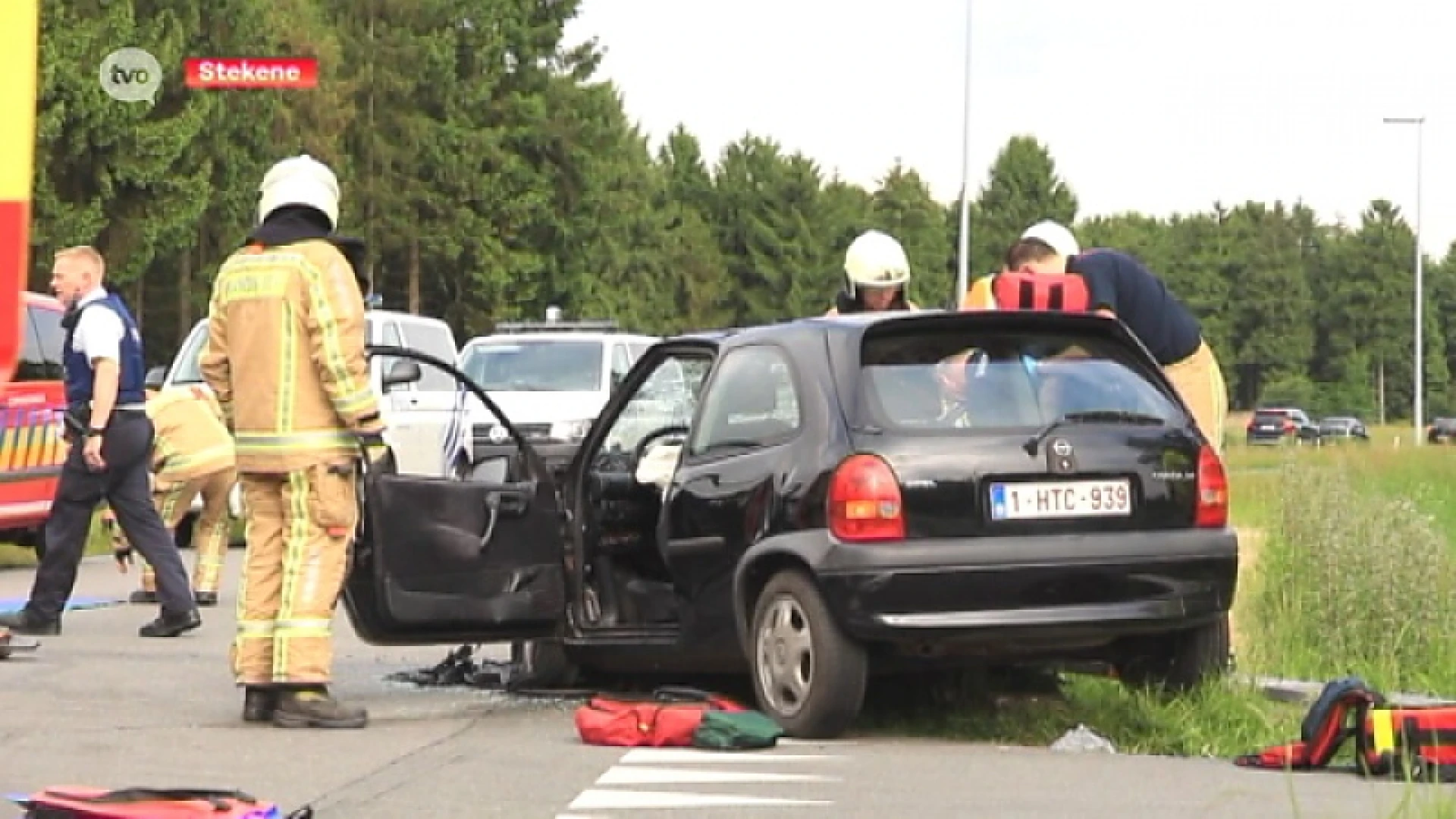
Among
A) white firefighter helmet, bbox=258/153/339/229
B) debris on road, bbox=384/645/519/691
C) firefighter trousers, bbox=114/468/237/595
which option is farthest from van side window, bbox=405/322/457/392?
white firefighter helmet, bbox=258/153/339/229

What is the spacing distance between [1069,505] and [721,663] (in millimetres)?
1468

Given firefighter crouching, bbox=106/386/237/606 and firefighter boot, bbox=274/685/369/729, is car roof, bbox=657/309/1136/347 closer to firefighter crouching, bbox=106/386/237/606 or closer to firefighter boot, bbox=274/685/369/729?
firefighter boot, bbox=274/685/369/729

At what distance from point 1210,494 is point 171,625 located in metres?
6.01

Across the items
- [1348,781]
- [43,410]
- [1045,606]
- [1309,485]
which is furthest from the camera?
[43,410]

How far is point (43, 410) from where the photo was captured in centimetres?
1891

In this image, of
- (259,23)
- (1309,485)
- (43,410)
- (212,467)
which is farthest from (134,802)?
(259,23)

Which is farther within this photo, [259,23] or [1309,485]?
[259,23]

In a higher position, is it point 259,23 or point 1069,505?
point 259,23

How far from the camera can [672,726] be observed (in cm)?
908

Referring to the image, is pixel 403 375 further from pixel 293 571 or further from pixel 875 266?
pixel 875 266

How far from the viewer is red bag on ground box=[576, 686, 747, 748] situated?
29.8 feet

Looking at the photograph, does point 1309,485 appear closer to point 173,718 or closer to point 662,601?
point 662,601

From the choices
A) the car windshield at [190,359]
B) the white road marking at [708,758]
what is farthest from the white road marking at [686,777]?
the car windshield at [190,359]

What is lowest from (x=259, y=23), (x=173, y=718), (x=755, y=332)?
(x=173, y=718)
